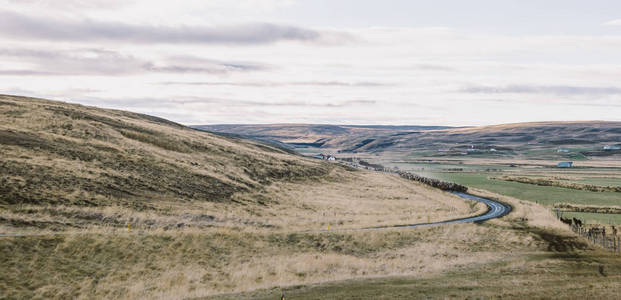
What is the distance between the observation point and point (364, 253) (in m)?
39.9

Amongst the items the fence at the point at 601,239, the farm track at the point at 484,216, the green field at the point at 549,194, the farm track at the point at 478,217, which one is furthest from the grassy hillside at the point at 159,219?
the green field at the point at 549,194

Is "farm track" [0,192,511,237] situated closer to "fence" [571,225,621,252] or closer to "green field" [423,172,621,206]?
"fence" [571,225,621,252]

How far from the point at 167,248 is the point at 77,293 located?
8.54 meters

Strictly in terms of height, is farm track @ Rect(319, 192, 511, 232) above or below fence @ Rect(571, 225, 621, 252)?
below

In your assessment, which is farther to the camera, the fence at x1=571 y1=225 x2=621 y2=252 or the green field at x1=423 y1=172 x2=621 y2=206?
the green field at x1=423 y1=172 x2=621 y2=206

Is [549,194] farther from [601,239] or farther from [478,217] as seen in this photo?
[601,239]

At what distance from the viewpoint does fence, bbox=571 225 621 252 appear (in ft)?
139

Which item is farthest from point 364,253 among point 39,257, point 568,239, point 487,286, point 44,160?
point 44,160

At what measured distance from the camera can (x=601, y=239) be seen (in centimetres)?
4631

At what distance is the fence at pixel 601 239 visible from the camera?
42.2 m

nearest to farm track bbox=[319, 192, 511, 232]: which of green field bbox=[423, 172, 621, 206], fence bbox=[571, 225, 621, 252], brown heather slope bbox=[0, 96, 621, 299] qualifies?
brown heather slope bbox=[0, 96, 621, 299]

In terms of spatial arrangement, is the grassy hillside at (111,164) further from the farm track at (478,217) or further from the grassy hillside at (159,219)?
the farm track at (478,217)

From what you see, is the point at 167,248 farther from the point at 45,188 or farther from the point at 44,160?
the point at 44,160

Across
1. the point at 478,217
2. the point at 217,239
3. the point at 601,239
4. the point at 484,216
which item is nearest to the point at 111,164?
the point at 217,239
